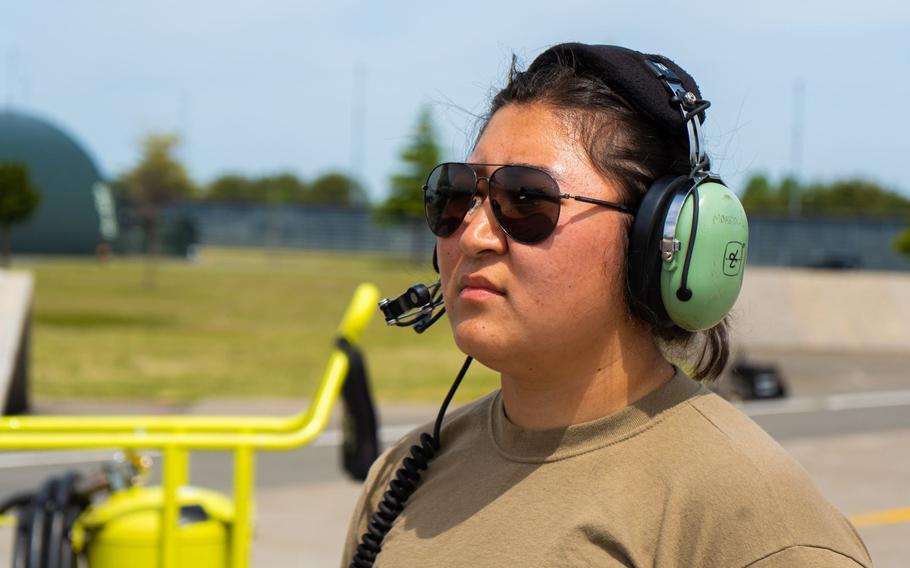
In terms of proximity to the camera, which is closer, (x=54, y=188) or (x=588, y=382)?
(x=588, y=382)

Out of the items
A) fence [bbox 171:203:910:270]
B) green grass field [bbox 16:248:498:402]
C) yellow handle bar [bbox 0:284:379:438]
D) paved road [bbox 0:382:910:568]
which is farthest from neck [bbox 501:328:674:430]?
fence [bbox 171:203:910:270]

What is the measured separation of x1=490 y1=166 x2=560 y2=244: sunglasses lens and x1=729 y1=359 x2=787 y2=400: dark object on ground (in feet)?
44.6

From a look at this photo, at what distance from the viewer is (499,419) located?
6.70 ft

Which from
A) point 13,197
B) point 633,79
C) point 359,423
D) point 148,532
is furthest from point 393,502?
point 13,197

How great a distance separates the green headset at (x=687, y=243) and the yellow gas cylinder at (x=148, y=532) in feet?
9.08

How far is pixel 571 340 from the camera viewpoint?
188cm

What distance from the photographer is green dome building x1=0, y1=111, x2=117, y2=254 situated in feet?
243

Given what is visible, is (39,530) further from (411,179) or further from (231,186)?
(231,186)

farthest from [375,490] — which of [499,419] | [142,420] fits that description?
[142,420]

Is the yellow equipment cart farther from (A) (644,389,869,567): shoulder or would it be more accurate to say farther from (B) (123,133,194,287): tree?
(B) (123,133,194,287): tree

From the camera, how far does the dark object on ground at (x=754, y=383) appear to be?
15164mm

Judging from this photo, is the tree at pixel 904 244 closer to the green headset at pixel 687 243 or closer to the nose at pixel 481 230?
the green headset at pixel 687 243

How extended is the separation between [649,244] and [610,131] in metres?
0.18

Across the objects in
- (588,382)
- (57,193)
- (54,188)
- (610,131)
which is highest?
(610,131)
